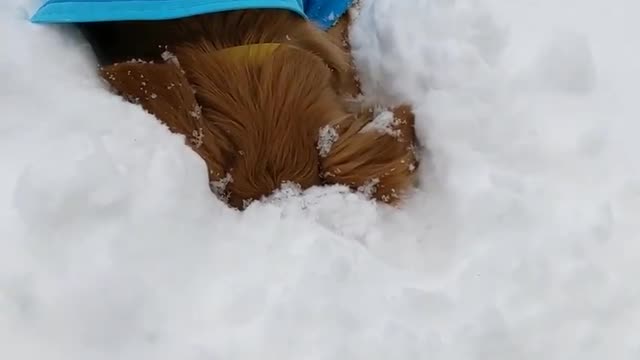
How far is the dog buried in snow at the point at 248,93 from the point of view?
1.72 meters

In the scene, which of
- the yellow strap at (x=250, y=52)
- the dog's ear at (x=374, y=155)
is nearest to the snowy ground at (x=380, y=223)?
the dog's ear at (x=374, y=155)

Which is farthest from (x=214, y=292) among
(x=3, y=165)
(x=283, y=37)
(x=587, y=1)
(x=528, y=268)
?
(x=587, y=1)

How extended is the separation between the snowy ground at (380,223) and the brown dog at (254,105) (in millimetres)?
52

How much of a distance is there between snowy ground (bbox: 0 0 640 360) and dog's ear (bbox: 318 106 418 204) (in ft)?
0.12

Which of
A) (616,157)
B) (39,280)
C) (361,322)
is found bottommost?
(39,280)

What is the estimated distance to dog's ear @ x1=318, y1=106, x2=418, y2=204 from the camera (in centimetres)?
178

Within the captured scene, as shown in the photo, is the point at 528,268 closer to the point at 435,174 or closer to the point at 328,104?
the point at 435,174

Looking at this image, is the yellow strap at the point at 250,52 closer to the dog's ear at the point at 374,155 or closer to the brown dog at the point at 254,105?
the brown dog at the point at 254,105

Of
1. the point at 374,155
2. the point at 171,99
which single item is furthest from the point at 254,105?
the point at 374,155

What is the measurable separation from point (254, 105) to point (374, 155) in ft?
0.80

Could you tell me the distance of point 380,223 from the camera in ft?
5.61

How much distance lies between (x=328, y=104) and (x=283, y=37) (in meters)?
0.19

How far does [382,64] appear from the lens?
196 cm

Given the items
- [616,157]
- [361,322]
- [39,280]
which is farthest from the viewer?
[616,157]
